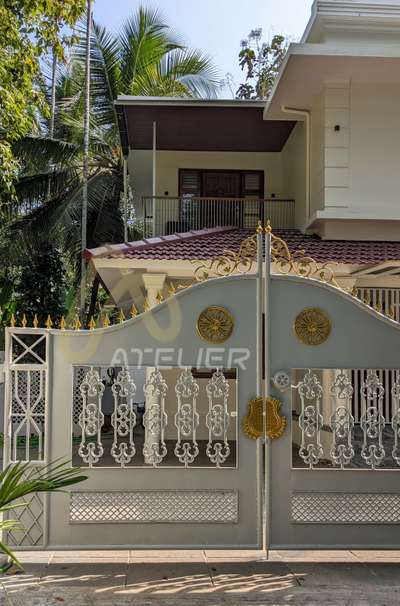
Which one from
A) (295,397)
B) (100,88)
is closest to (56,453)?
(295,397)

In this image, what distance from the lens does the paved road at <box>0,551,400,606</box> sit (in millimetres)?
4105

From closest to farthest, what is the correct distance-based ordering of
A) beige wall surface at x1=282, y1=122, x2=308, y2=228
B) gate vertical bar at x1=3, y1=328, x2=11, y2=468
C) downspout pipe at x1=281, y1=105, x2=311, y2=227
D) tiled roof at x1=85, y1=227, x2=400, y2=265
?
gate vertical bar at x1=3, y1=328, x2=11, y2=468 < tiled roof at x1=85, y1=227, x2=400, y2=265 < downspout pipe at x1=281, y1=105, x2=311, y2=227 < beige wall surface at x1=282, y1=122, x2=308, y2=228

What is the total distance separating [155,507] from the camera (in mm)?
4809

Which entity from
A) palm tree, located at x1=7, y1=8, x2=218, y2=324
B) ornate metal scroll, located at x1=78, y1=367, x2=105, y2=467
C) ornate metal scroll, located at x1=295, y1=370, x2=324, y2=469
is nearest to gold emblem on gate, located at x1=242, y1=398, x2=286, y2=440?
ornate metal scroll, located at x1=295, y1=370, x2=324, y2=469

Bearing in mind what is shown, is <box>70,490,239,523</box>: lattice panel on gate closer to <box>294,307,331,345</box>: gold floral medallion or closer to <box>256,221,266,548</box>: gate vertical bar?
<box>256,221,266,548</box>: gate vertical bar

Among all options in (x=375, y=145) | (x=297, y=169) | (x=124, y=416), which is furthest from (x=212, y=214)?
(x=124, y=416)

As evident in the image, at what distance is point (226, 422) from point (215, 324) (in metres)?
0.73

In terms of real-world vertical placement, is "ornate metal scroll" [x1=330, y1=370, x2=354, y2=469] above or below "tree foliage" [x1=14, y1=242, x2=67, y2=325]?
below

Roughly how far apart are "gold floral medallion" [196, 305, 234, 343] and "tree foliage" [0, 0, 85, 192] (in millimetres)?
3565

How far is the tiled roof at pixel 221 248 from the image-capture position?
31.1ft

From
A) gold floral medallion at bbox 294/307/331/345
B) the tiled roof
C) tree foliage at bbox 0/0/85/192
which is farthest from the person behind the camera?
the tiled roof

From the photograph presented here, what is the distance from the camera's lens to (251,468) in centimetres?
486

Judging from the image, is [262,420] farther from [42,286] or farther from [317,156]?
[42,286]

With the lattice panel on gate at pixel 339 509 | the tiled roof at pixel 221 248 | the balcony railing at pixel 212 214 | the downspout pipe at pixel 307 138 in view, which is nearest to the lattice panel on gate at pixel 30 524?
the lattice panel on gate at pixel 339 509
